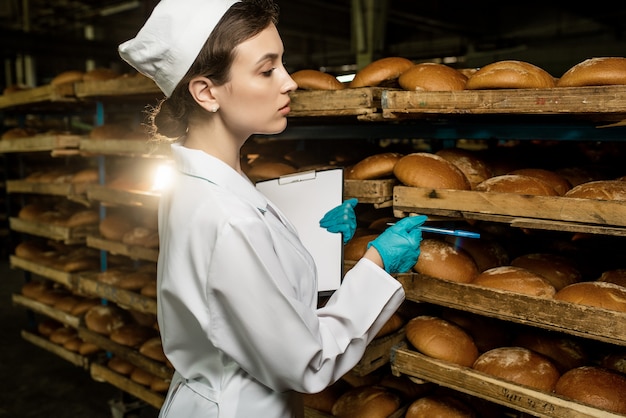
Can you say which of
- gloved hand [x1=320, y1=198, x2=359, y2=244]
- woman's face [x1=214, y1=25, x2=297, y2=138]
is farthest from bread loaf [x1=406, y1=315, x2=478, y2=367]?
woman's face [x1=214, y1=25, x2=297, y2=138]

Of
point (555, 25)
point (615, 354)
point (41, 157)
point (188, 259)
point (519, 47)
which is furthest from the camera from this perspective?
point (555, 25)

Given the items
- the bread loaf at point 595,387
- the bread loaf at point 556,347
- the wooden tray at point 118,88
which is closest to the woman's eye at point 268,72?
the bread loaf at point 595,387

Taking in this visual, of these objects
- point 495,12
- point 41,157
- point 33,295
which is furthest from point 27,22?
point 495,12

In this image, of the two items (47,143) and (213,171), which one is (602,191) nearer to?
(213,171)

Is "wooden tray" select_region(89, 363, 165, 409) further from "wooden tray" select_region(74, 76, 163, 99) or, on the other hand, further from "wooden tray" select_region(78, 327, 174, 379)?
"wooden tray" select_region(74, 76, 163, 99)

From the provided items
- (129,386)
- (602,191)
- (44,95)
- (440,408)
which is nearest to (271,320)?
(602,191)

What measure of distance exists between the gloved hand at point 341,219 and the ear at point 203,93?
0.66 metres

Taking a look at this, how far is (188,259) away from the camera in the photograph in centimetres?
123

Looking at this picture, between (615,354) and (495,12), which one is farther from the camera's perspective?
(495,12)

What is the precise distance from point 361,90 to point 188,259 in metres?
1.21

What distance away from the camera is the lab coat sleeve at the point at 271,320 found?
1152mm

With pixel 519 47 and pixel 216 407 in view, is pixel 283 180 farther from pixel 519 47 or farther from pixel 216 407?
pixel 519 47

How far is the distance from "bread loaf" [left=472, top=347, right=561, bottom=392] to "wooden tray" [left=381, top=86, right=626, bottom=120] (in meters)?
0.96

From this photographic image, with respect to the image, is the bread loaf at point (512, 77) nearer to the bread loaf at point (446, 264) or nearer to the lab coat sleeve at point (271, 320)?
the bread loaf at point (446, 264)
